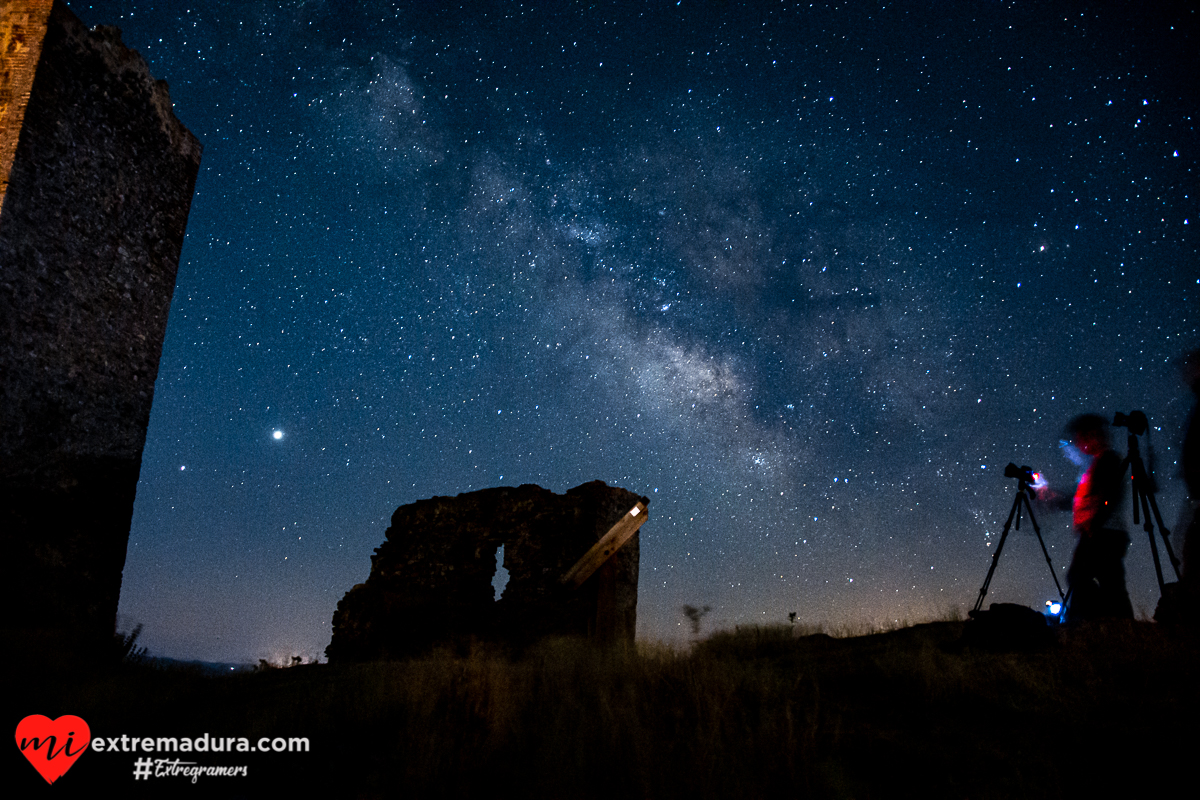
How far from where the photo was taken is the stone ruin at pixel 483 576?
10156 mm

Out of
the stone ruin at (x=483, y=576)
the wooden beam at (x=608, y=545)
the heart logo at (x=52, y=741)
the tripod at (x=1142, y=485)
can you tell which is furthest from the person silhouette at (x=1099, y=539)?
the heart logo at (x=52, y=741)

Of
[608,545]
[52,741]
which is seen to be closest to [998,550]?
[608,545]

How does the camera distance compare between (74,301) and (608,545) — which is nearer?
(74,301)

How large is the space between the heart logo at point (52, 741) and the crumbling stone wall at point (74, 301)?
204cm

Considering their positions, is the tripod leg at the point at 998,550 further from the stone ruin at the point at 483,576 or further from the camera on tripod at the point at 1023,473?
the stone ruin at the point at 483,576

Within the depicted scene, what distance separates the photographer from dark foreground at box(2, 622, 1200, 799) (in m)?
3.78

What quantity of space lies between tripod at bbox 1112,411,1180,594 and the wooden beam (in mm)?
5071

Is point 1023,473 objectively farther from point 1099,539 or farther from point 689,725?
point 689,725

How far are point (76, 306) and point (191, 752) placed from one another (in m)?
4.82

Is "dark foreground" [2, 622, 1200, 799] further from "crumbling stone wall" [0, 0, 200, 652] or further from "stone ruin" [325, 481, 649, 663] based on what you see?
"stone ruin" [325, 481, 649, 663]

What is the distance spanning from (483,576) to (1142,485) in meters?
8.98

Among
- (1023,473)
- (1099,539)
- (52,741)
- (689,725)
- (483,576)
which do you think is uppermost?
(1023,473)

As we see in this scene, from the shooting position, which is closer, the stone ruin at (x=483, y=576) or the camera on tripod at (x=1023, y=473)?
the camera on tripod at (x=1023, y=473)

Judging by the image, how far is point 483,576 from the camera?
1099 cm
